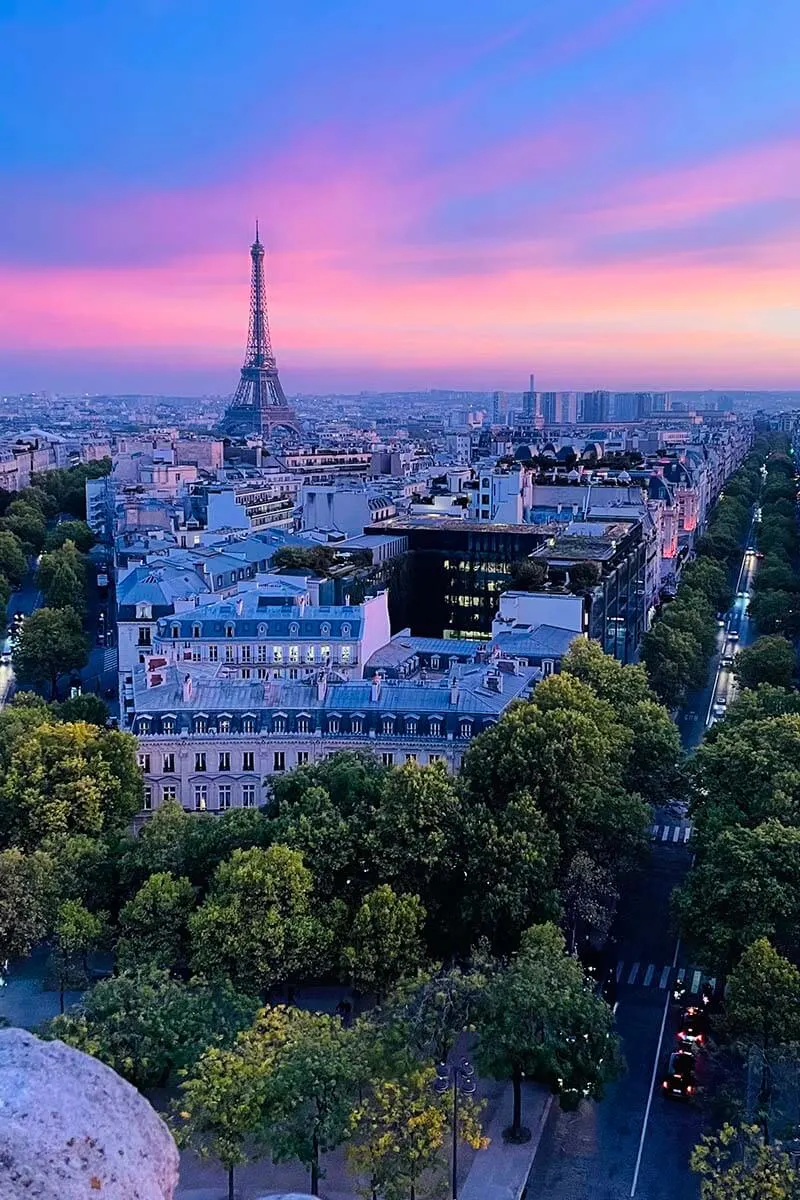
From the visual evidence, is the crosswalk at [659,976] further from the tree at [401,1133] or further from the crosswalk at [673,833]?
the tree at [401,1133]

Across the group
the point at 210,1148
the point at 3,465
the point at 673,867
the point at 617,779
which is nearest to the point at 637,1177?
the point at 210,1148

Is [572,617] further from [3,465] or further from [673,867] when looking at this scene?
[3,465]

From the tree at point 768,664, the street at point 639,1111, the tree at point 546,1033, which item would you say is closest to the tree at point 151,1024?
the tree at point 546,1033

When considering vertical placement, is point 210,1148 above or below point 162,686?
below

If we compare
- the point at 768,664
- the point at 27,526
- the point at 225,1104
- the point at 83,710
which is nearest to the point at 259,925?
the point at 225,1104

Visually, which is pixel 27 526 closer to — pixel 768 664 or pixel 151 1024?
pixel 768 664

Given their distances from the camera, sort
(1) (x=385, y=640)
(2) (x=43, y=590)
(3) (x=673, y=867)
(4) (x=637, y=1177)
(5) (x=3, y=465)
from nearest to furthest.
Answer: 1. (4) (x=637, y=1177)
2. (3) (x=673, y=867)
3. (1) (x=385, y=640)
4. (2) (x=43, y=590)
5. (5) (x=3, y=465)

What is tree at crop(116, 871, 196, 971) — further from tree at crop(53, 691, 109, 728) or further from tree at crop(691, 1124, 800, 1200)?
tree at crop(53, 691, 109, 728)
